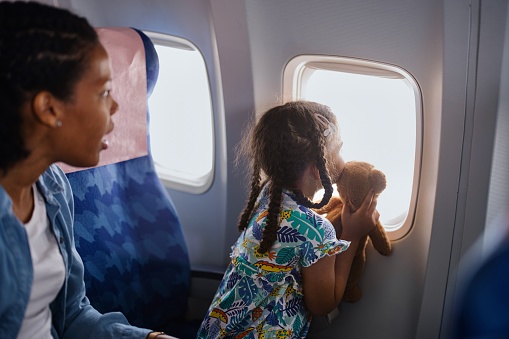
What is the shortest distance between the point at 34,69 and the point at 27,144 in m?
0.15

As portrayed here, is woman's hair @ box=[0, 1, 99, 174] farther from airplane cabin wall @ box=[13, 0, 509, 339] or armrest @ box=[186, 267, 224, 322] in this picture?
armrest @ box=[186, 267, 224, 322]

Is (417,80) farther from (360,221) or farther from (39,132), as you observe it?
(39,132)

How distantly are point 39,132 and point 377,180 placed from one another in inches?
52.3

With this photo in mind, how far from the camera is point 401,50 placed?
6.50ft

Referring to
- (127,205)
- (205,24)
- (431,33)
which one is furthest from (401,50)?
(127,205)

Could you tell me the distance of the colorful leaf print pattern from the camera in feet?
5.92

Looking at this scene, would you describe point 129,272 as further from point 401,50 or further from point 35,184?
point 401,50

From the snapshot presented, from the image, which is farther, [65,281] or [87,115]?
[65,281]

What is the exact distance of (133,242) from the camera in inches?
83.5

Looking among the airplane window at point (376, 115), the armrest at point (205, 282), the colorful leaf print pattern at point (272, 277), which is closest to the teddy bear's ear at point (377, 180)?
the airplane window at point (376, 115)

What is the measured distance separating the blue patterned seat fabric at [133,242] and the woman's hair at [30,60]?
0.79m

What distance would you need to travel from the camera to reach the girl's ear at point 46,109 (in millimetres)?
1081

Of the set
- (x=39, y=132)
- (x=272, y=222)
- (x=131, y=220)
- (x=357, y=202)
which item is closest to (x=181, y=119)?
(x=131, y=220)

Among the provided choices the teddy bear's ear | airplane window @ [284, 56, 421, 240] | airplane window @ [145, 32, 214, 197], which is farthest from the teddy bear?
airplane window @ [145, 32, 214, 197]
